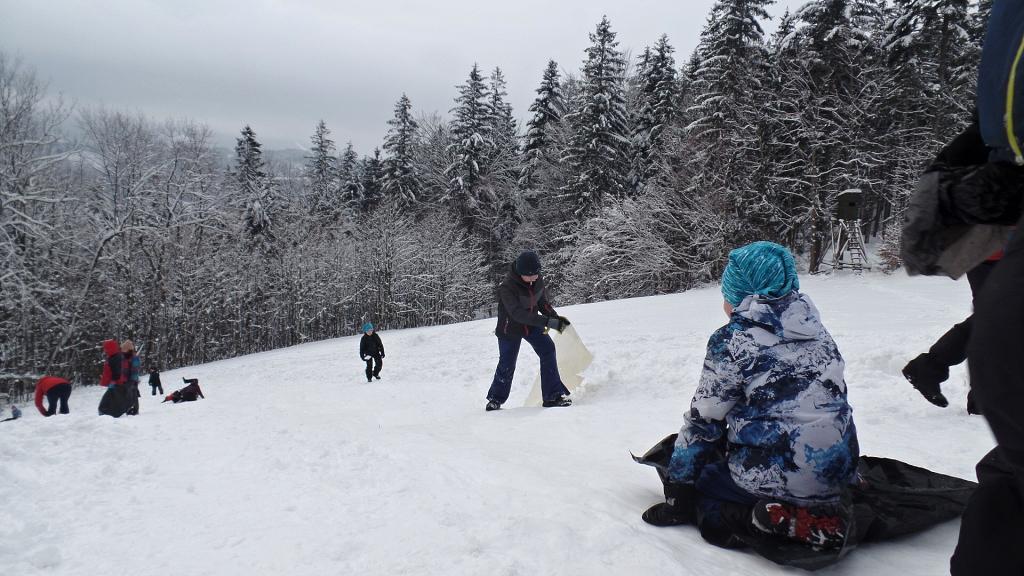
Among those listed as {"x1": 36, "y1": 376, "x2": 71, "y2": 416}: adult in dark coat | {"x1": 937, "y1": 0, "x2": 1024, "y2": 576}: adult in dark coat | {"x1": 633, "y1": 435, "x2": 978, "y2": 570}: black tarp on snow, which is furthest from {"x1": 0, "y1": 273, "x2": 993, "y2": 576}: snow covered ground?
{"x1": 36, "y1": 376, "x2": 71, "y2": 416}: adult in dark coat

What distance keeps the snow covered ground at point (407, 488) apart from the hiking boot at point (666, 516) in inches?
4.2

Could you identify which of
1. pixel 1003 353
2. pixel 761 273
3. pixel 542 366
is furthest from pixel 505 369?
pixel 1003 353

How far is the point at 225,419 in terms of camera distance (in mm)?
6270

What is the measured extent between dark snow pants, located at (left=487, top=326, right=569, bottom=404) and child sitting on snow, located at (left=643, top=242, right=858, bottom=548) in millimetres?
3997

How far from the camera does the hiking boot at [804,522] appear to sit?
2197mm

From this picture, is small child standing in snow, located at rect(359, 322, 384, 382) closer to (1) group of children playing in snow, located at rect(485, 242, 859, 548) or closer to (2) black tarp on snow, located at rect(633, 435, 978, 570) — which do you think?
(2) black tarp on snow, located at rect(633, 435, 978, 570)

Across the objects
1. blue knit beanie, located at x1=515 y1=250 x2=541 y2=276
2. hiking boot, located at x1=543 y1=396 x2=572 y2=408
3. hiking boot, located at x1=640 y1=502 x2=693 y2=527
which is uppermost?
blue knit beanie, located at x1=515 y1=250 x2=541 y2=276

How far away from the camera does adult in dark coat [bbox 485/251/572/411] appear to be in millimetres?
6543

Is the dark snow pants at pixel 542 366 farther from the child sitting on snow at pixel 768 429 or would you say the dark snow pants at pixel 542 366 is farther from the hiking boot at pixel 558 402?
the child sitting on snow at pixel 768 429

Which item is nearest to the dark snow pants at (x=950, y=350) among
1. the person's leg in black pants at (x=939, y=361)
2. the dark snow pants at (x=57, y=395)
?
the person's leg in black pants at (x=939, y=361)

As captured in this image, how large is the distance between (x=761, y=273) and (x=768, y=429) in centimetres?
75

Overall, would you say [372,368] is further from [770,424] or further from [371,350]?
[770,424]

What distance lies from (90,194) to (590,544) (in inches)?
1409

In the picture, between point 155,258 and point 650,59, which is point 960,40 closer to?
point 650,59
